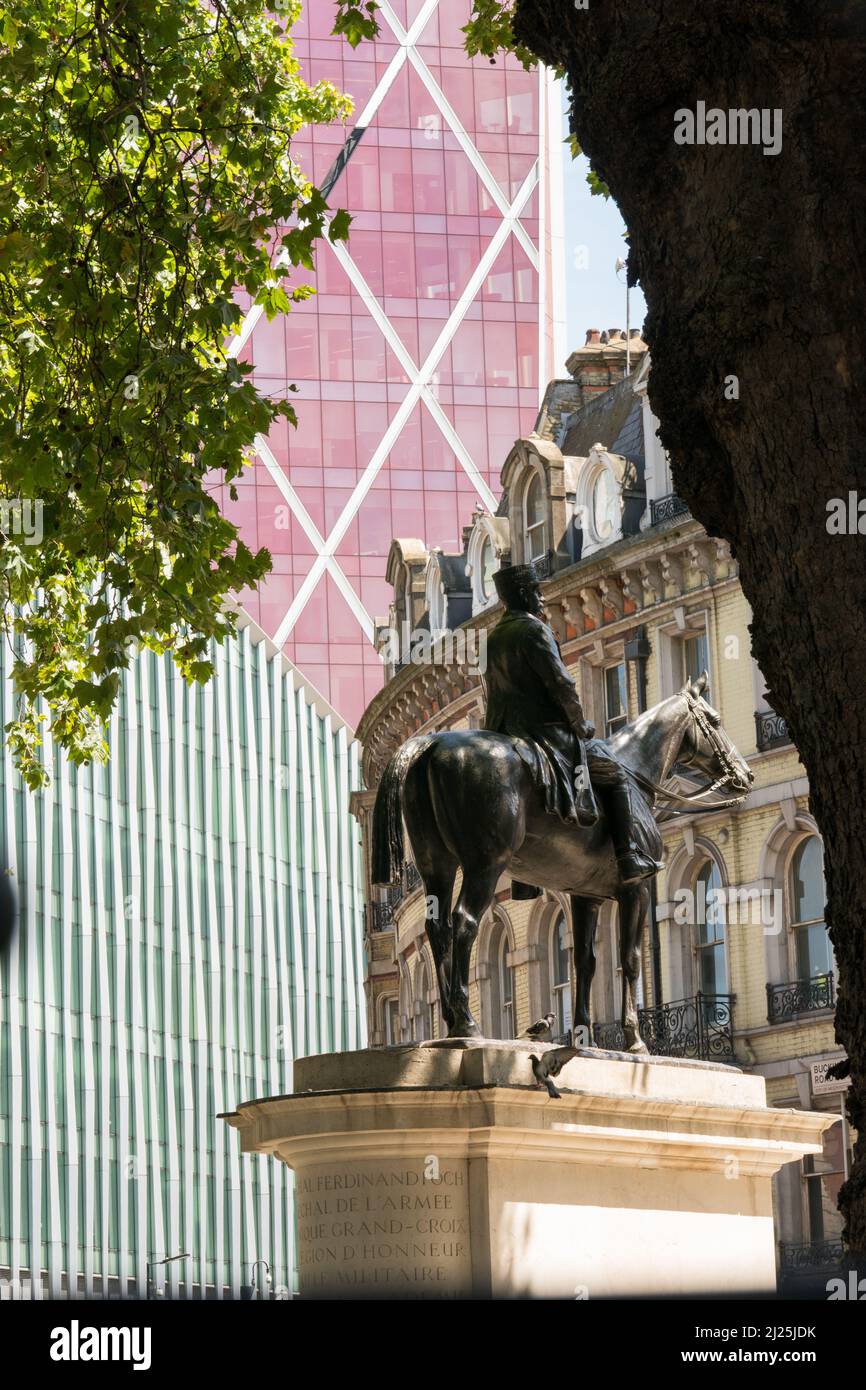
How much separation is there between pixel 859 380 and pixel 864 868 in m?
1.44

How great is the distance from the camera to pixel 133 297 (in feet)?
55.6

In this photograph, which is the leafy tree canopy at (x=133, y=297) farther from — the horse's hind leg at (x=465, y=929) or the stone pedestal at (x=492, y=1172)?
the stone pedestal at (x=492, y=1172)

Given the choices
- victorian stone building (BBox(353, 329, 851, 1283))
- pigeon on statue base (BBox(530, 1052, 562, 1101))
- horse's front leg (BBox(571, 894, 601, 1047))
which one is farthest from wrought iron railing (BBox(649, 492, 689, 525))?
pigeon on statue base (BBox(530, 1052, 562, 1101))

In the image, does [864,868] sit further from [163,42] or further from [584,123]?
[163,42]

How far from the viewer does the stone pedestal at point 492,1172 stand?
14.4 meters

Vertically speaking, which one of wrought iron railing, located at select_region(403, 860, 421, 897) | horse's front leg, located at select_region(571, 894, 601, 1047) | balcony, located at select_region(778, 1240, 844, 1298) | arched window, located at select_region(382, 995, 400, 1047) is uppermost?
wrought iron railing, located at select_region(403, 860, 421, 897)

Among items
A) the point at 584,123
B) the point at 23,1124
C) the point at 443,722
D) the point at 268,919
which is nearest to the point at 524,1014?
the point at 443,722

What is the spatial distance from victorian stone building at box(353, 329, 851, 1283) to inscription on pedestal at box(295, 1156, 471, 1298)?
24871mm

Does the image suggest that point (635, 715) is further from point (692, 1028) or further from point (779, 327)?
point (779, 327)

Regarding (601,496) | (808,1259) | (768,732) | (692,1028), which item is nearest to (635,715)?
(768,732)

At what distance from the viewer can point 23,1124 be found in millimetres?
71250

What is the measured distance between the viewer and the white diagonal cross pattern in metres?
127

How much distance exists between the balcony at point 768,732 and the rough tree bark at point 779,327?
124 feet

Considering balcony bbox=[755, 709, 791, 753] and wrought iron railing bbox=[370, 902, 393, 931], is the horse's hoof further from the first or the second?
wrought iron railing bbox=[370, 902, 393, 931]
